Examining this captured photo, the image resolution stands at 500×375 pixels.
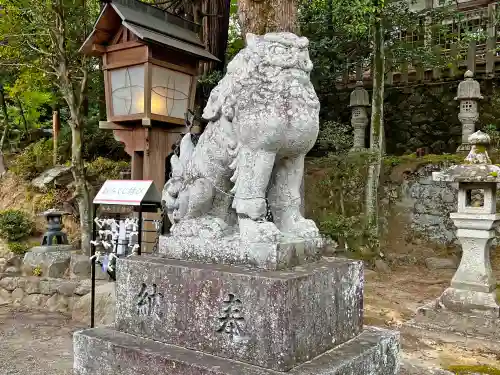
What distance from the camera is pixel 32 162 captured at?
10055 millimetres

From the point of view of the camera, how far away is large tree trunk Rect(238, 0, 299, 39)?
18.6 feet

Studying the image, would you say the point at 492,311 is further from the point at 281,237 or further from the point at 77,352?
the point at 77,352

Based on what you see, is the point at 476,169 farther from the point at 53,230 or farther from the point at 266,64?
the point at 53,230

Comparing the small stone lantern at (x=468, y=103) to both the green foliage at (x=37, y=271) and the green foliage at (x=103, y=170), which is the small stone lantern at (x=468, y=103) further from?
the green foliage at (x=37, y=271)

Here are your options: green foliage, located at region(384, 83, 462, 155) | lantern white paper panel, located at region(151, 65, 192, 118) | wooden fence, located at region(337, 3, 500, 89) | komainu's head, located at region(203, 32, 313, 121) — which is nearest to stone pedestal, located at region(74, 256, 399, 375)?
komainu's head, located at region(203, 32, 313, 121)

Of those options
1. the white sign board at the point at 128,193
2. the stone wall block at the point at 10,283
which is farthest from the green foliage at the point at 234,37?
the white sign board at the point at 128,193

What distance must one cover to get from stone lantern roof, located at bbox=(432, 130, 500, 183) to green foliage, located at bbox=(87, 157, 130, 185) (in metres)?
6.12

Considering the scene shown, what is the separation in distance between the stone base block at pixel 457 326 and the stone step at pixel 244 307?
3537mm

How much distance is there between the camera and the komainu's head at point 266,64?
7.88 ft

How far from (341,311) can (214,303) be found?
27.2 inches

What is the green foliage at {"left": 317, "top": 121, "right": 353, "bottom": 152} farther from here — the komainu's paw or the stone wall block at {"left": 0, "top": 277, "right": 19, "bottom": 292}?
the komainu's paw

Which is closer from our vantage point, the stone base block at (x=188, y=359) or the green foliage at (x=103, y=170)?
→ the stone base block at (x=188, y=359)

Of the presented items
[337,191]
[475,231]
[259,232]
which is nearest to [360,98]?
[337,191]

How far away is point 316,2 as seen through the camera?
25.2 ft
